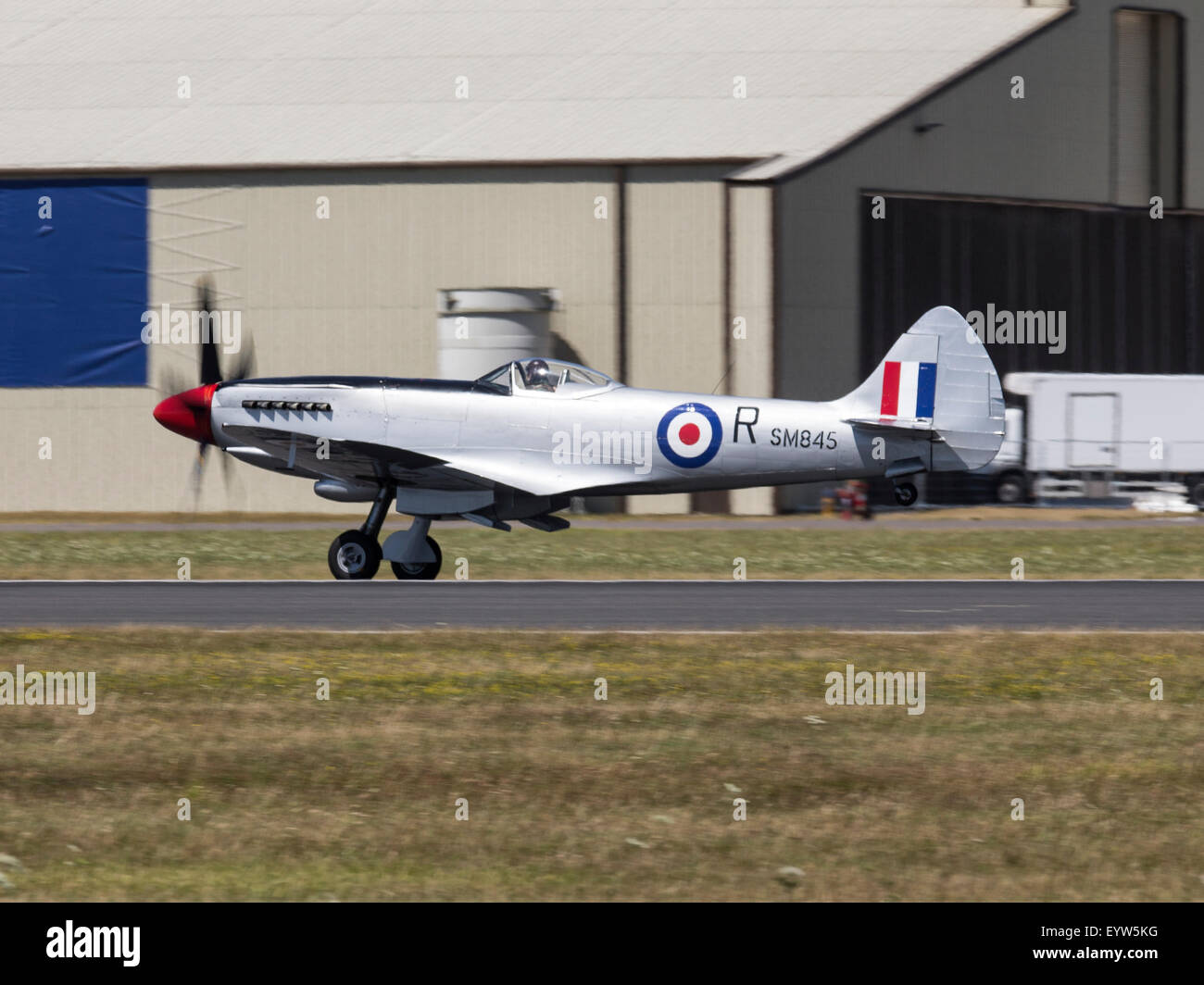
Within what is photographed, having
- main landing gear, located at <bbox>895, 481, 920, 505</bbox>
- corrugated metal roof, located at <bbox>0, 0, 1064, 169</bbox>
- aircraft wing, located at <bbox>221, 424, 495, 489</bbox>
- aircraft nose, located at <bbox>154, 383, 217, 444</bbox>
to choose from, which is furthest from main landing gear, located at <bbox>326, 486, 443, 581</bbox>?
corrugated metal roof, located at <bbox>0, 0, 1064, 169</bbox>

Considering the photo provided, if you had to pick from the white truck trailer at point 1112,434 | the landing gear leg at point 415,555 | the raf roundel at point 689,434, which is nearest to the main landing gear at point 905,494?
the raf roundel at point 689,434

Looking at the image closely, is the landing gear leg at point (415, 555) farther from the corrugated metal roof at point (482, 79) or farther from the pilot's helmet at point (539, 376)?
the corrugated metal roof at point (482, 79)

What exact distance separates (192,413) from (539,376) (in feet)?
15.6

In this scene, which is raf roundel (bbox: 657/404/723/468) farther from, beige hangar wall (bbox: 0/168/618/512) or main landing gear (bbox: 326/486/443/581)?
beige hangar wall (bbox: 0/168/618/512)

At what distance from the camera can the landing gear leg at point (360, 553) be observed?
2202 cm

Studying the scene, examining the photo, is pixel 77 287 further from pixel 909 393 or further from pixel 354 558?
pixel 909 393

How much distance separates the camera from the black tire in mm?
42500

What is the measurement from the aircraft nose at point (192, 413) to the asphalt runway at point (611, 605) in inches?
79.3

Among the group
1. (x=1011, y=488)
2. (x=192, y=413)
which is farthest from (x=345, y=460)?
(x=1011, y=488)

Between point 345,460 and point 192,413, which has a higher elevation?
point 192,413

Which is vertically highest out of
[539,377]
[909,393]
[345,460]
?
[539,377]

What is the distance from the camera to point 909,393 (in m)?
21.0

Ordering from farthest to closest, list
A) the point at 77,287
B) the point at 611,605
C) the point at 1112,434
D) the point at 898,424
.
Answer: the point at 1112,434 < the point at 77,287 < the point at 898,424 < the point at 611,605

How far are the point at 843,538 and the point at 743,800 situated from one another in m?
21.8
